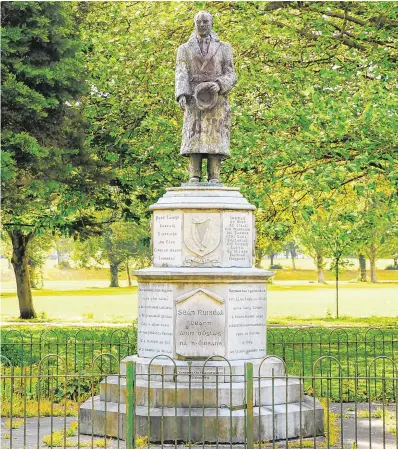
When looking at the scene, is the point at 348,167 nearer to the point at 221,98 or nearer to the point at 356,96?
the point at 356,96

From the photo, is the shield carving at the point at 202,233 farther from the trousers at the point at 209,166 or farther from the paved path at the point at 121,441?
the paved path at the point at 121,441

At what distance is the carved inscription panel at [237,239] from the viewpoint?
1152 cm

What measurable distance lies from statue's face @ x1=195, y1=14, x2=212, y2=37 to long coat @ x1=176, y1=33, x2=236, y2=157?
120 millimetres

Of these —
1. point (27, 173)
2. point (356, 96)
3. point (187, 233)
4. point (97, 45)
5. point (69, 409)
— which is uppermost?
point (97, 45)

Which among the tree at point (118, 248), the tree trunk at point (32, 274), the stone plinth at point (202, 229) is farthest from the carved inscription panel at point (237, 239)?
the tree at point (118, 248)

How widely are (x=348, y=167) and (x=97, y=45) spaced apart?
24.9 ft

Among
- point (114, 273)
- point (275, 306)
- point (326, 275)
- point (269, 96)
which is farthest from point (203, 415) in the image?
point (326, 275)

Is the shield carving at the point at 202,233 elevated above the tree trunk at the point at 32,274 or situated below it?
above

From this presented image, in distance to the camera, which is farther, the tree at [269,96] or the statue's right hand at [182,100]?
the tree at [269,96]

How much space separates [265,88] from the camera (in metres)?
20.2

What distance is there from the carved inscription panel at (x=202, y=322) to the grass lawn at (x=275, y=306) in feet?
66.4

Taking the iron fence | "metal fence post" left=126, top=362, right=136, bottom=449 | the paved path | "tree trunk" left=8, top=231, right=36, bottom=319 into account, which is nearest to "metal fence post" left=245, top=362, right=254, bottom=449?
Answer: the iron fence

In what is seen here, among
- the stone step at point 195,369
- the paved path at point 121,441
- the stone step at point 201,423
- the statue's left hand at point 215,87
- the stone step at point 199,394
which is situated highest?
the statue's left hand at point 215,87

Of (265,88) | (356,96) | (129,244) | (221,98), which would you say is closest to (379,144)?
(356,96)
